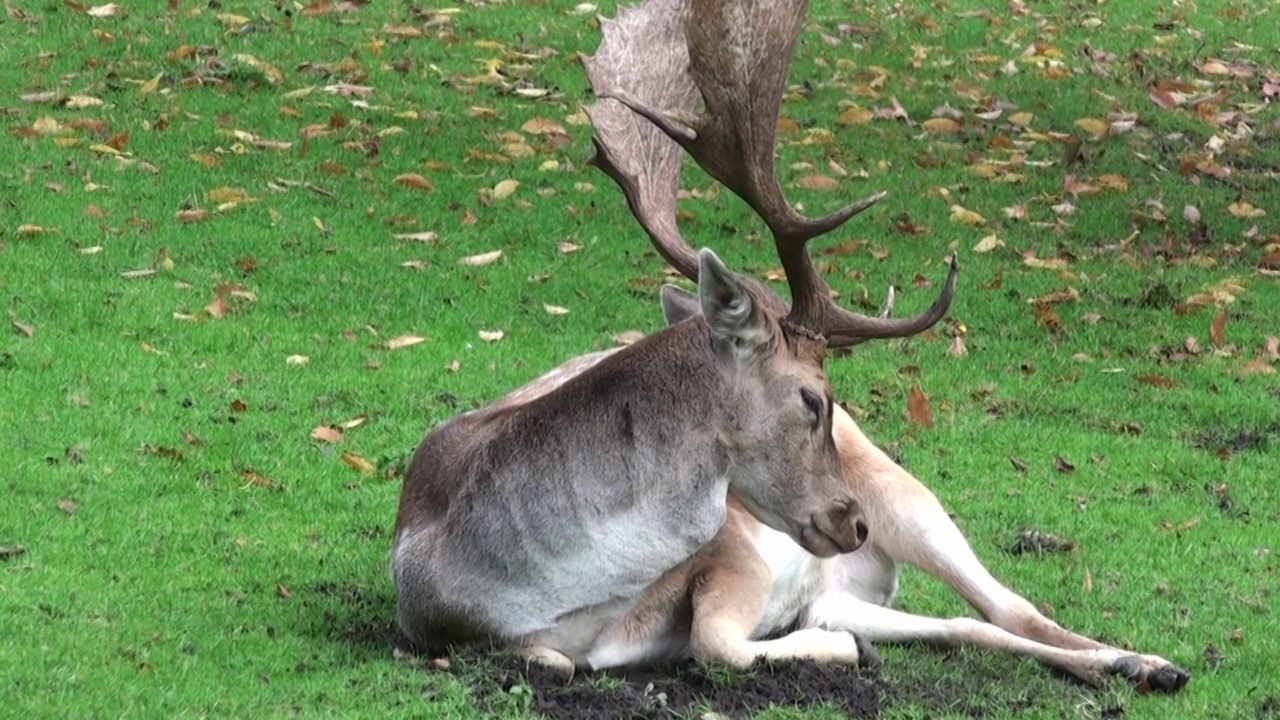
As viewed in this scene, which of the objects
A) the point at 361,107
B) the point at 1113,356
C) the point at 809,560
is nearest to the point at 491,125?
the point at 361,107

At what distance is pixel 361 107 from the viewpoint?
15.0 metres

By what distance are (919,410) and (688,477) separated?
13.1ft

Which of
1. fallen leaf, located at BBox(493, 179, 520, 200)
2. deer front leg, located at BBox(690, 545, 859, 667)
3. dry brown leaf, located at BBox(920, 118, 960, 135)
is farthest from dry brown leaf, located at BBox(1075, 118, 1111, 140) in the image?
deer front leg, located at BBox(690, 545, 859, 667)

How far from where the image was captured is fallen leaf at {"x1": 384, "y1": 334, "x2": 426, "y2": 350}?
35.0 feet

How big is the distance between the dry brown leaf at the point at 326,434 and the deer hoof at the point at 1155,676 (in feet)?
12.6

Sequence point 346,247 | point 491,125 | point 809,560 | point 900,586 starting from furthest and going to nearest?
1. point 491,125
2. point 346,247
3. point 900,586
4. point 809,560

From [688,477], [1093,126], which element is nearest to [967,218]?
[1093,126]

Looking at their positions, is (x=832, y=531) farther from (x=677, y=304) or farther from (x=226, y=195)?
(x=226, y=195)

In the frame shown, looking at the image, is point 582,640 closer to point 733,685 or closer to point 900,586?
point 733,685

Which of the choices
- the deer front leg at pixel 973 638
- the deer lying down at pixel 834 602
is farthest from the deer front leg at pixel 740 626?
the deer front leg at pixel 973 638

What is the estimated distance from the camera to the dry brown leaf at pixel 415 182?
13531mm

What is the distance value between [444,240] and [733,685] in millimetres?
6636

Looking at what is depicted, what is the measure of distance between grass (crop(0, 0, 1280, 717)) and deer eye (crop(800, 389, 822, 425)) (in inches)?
37.8

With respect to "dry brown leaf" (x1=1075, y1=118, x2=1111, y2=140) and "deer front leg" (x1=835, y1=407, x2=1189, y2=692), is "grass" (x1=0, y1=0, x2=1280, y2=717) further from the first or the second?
"deer front leg" (x1=835, y1=407, x2=1189, y2=692)
